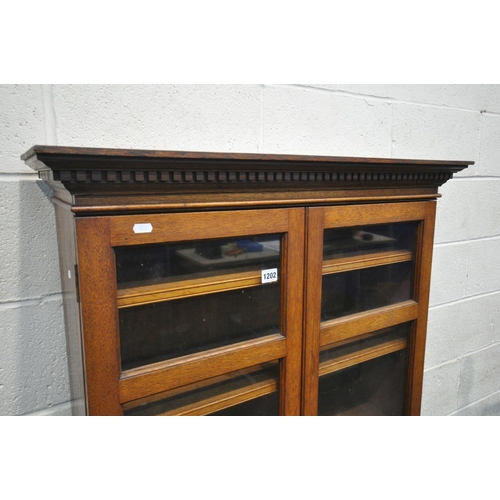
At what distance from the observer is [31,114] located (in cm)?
85

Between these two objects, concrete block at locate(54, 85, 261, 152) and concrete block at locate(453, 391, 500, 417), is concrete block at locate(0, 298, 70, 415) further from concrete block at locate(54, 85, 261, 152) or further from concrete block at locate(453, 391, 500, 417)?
concrete block at locate(453, 391, 500, 417)

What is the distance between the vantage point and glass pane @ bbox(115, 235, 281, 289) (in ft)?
2.25

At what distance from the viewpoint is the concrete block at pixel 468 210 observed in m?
1.49

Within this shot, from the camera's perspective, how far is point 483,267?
167 cm

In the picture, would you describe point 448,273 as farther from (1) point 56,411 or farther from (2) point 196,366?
(1) point 56,411

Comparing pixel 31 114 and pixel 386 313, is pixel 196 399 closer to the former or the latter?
pixel 386 313

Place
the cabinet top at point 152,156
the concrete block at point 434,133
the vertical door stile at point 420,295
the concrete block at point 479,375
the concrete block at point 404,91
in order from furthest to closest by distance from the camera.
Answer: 1. the concrete block at point 479,375
2. the concrete block at point 434,133
3. the concrete block at point 404,91
4. the vertical door stile at point 420,295
5. the cabinet top at point 152,156

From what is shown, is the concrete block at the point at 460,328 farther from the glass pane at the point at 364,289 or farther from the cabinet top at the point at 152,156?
the cabinet top at the point at 152,156

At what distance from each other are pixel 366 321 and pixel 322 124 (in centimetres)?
60

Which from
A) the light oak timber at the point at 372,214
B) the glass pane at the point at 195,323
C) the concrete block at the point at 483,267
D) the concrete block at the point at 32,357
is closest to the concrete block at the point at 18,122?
the concrete block at the point at 32,357

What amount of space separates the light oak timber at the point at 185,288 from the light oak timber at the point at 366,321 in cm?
21

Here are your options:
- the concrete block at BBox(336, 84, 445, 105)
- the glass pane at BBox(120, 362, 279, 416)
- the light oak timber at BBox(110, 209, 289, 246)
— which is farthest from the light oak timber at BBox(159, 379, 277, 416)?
the concrete block at BBox(336, 84, 445, 105)

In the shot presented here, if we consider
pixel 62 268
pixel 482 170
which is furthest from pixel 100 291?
pixel 482 170

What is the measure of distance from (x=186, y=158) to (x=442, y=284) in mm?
1270
